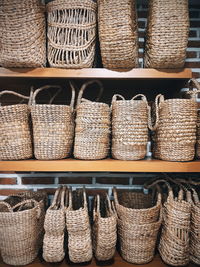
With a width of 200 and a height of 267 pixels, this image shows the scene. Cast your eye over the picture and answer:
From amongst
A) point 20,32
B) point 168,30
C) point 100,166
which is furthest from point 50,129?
point 168,30

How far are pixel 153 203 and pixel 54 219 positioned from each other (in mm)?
605

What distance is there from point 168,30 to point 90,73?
39 cm

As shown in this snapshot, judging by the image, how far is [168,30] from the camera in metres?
0.89

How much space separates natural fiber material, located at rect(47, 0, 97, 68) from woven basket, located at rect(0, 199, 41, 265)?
75 centimetres

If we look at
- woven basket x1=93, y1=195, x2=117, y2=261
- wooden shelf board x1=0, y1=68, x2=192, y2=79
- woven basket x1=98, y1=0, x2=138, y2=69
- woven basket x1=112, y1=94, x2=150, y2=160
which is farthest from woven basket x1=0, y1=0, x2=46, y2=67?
woven basket x1=93, y1=195, x2=117, y2=261

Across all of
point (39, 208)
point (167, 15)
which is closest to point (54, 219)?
point (39, 208)

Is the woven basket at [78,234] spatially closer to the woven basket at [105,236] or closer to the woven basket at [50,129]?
the woven basket at [105,236]

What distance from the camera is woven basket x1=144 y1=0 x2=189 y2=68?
89 cm

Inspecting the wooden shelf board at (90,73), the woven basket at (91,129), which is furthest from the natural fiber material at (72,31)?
the woven basket at (91,129)

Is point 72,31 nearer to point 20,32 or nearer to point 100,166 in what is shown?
point 20,32

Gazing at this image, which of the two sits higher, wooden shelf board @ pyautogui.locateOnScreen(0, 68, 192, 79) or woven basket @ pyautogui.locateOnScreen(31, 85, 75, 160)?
wooden shelf board @ pyautogui.locateOnScreen(0, 68, 192, 79)

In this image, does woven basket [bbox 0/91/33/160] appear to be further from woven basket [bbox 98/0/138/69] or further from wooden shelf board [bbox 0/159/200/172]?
woven basket [bbox 98/0/138/69]

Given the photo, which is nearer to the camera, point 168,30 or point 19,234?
point 168,30

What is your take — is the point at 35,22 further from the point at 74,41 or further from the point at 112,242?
the point at 112,242
